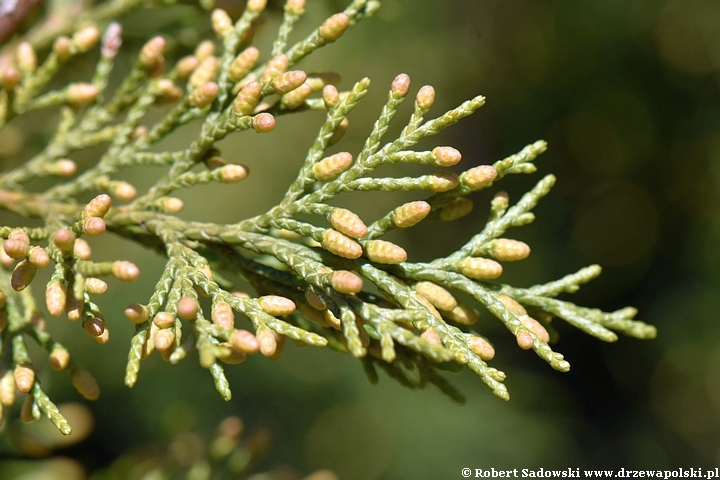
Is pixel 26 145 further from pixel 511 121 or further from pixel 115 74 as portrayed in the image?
pixel 511 121

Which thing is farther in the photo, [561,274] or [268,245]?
[561,274]

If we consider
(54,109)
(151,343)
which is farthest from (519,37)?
(151,343)

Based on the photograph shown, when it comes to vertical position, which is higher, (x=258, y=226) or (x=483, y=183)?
(x=483, y=183)

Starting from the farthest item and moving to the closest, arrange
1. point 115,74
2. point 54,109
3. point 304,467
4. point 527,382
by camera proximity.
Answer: point 527,382 < point 304,467 < point 115,74 < point 54,109

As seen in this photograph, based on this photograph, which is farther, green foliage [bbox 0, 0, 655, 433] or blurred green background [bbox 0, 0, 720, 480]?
blurred green background [bbox 0, 0, 720, 480]

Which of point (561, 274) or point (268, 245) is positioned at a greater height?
point (561, 274)

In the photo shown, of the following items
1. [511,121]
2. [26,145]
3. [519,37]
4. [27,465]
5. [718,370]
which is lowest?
[27,465]
